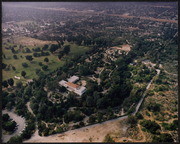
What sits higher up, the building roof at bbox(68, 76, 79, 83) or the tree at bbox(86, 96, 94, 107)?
the building roof at bbox(68, 76, 79, 83)


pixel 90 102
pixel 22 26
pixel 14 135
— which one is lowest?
pixel 14 135

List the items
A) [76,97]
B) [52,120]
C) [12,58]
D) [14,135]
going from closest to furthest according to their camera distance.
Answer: [14,135] < [52,120] < [76,97] < [12,58]

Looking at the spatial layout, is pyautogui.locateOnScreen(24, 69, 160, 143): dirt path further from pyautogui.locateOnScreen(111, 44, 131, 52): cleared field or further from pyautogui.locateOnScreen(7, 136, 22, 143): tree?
pyautogui.locateOnScreen(111, 44, 131, 52): cleared field

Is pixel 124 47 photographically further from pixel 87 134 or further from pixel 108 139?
pixel 108 139

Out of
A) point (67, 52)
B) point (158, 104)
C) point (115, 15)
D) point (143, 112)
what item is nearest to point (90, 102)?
point (143, 112)

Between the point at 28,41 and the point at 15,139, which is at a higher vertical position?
the point at 28,41

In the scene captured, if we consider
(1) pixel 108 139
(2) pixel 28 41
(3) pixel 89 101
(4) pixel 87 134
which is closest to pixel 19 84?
(3) pixel 89 101

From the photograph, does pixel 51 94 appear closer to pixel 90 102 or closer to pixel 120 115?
pixel 90 102

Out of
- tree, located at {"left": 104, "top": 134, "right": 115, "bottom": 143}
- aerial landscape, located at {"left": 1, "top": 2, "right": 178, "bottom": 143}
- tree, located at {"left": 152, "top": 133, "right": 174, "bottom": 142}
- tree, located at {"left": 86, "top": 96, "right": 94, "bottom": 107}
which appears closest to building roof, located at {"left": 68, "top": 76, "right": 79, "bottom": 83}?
aerial landscape, located at {"left": 1, "top": 2, "right": 178, "bottom": 143}
